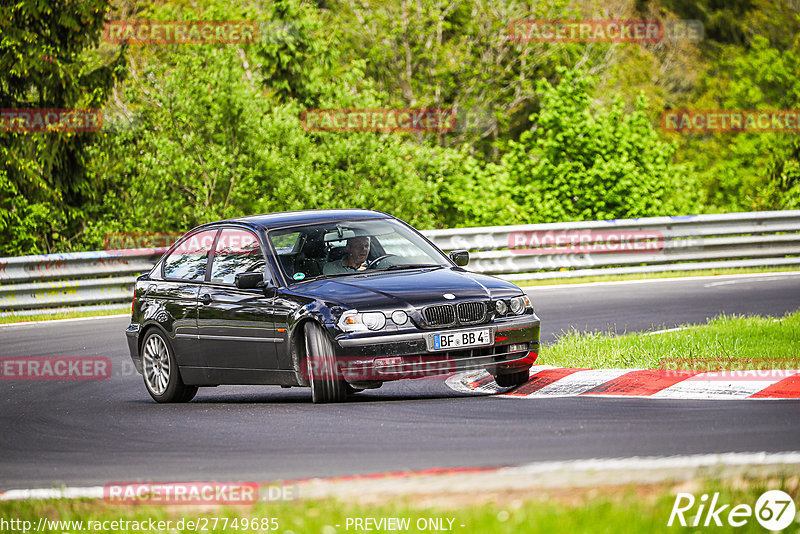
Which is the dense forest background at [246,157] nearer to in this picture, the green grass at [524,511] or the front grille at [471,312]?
the front grille at [471,312]

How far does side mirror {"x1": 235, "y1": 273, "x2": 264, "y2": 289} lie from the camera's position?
9844mm

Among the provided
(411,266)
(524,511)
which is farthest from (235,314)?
(524,511)

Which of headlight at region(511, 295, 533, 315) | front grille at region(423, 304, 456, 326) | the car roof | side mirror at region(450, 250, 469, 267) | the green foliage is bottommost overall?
the green foliage

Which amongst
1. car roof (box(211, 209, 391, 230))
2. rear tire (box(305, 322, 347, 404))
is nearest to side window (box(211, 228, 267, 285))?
car roof (box(211, 209, 391, 230))

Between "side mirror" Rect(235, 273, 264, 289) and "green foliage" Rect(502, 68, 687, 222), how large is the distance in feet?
53.3

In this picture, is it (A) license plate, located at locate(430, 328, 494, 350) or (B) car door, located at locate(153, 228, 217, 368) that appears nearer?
(A) license plate, located at locate(430, 328, 494, 350)

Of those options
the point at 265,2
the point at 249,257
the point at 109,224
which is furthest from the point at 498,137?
the point at 249,257

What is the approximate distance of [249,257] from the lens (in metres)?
10.4

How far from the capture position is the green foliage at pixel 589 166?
25484mm

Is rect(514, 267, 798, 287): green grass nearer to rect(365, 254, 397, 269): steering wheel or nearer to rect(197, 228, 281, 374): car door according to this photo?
rect(365, 254, 397, 269): steering wheel

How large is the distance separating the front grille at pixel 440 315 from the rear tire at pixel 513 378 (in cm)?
91

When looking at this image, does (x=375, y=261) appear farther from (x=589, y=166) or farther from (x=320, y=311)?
(x=589, y=166)

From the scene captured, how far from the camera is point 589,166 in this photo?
85.7 ft

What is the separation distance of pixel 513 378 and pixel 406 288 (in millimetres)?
1182
